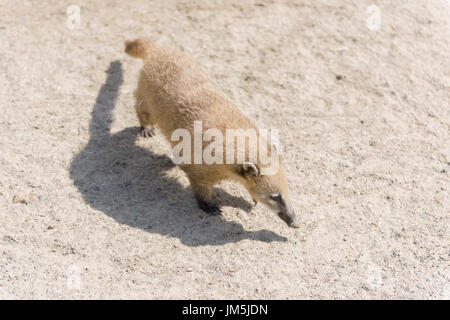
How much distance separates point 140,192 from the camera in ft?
18.1

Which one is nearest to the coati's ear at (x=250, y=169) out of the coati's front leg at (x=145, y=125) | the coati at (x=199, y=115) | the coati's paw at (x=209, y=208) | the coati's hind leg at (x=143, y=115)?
the coati at (x=199, y=115)

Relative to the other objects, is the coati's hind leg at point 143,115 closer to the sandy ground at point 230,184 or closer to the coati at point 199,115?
the coati at point 199,115

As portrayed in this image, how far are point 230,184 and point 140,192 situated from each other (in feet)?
3.49

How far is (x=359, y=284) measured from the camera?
450cm

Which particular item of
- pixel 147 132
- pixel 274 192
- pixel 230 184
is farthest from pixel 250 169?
pixel 147 132

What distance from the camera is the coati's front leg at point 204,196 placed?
5242mm

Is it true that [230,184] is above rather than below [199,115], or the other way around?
below

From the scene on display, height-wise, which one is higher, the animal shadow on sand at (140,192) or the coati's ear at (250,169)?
the coati's ear at (250,169)

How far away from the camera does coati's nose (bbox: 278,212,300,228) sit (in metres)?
4.86

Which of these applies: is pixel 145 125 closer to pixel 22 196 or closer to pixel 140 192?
pixel 140 192

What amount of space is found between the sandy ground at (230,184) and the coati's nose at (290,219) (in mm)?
175

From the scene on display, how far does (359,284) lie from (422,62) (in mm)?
4163

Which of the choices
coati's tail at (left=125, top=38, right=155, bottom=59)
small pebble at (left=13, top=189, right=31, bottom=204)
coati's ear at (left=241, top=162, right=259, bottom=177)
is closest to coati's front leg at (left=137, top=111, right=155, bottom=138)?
coati's tail at (left=125, top=38, right=155, bottom=59)

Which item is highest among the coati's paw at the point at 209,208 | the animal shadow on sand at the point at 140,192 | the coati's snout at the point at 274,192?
the coati's snout at the point at 274,192
